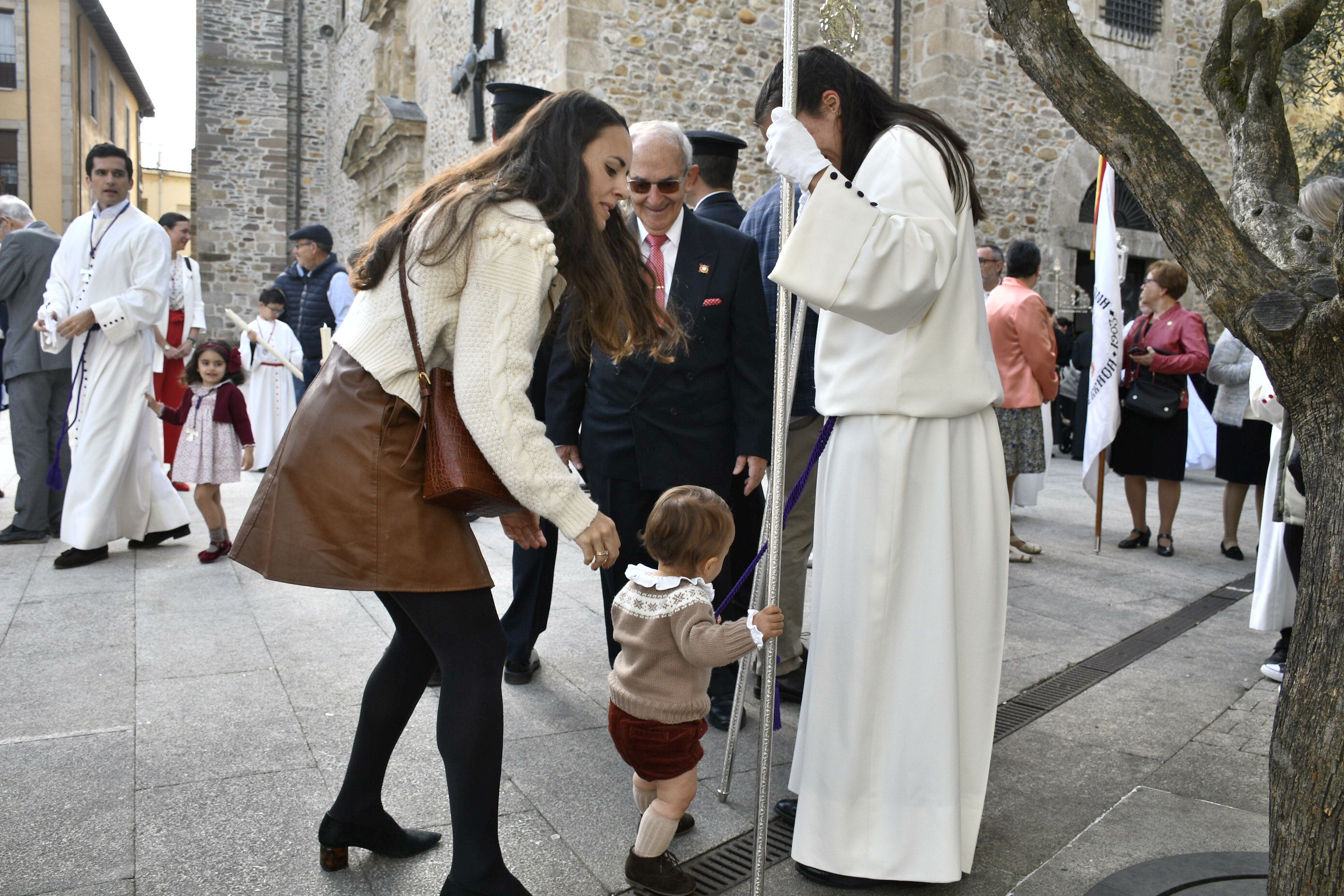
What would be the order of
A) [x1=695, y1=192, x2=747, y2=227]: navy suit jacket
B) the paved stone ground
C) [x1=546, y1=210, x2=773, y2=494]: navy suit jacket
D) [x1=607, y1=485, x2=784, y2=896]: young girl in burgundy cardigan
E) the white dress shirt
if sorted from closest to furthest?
[x1=607, y1=485, x2=784, y2=896]: young girl in burgundy cardigan
the paved stone ground
[x1=546, y1=210, x2=773, y2=494]: navy suit jacket
the white dress shirt
[x1=695, y1=192, x2=747, y2=227]: navy suit jacket

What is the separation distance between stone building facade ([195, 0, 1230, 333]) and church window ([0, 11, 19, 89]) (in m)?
8.96

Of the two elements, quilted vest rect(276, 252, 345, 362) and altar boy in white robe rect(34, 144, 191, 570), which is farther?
quilted vest rect(276, 252, 345, 362)

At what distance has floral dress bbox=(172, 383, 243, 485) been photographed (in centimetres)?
595

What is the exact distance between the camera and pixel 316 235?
9516mm

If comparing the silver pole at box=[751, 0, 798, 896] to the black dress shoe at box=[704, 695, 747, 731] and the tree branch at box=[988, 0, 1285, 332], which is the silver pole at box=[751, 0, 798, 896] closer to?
the tree branch at box=[988, 0, 1285, 332]

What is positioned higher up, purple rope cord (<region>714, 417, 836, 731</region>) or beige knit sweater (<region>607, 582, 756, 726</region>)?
purple rope cord (<region>714, 417, 836, 731</region>)

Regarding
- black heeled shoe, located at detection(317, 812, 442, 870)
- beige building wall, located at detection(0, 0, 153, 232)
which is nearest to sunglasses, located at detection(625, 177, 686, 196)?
black heeled shoe, located at detection(317, 812, 442, 870)

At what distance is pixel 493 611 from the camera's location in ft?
7.32

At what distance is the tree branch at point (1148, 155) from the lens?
2.04 metres

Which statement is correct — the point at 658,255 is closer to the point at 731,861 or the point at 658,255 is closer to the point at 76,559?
the point at 731,861

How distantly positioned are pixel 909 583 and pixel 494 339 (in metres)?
1.12

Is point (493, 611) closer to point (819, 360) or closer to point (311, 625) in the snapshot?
point (819, 360)

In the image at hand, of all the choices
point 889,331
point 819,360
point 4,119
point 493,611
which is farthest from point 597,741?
point 4,119

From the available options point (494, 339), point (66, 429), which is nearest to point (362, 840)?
point (494, 339)
